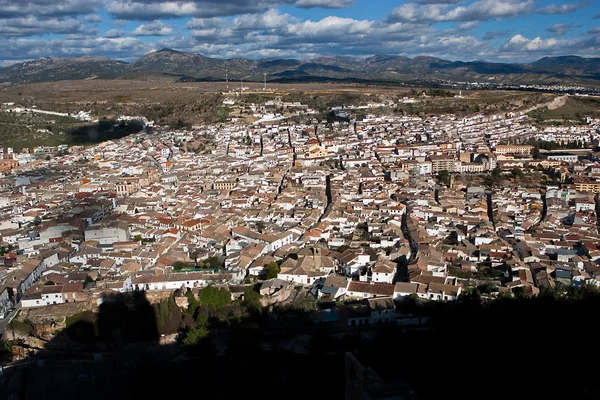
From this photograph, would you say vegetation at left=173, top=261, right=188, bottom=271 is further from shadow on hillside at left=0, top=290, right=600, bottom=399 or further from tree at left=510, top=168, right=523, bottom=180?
tree at left=510, top=168, right=523, bottom=180

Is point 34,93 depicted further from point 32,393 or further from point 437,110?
point 32,393

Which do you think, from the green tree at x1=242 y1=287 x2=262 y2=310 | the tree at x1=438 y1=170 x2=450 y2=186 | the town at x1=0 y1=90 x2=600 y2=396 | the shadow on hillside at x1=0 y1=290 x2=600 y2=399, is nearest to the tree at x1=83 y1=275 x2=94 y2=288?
the town at x1=0 y1=90 x2=600 y2=396

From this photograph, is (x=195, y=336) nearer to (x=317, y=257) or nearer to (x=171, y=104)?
(x=317, y=257)

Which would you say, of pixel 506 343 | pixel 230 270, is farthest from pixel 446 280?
pixel 230 270

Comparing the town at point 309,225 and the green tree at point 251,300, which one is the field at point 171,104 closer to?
the town at point 309,225

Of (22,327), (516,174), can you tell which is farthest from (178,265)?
(516,174)

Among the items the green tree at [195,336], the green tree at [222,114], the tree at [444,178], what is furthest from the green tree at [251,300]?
the green tree at [222,114]
